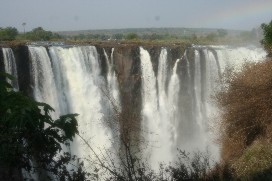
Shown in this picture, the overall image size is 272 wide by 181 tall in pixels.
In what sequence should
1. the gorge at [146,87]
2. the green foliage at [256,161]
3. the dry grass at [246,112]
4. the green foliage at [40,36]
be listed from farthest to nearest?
the green foliage at [40,36], the gorge at [146,87], the dry grass at [246,112], the green foliage at [256,161]

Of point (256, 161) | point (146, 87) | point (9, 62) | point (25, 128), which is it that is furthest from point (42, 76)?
point (25, 128)

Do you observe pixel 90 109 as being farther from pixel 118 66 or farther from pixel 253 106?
pixel 253 106

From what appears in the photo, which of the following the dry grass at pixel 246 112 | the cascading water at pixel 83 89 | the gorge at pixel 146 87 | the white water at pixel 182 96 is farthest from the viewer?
the white water at pixel 182 96

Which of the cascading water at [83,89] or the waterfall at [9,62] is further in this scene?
the cascading water at [83,89]

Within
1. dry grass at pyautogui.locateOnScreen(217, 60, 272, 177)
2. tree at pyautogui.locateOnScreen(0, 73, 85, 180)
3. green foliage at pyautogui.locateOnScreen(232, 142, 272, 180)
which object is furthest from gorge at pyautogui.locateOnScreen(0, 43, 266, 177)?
tree at pyautogui.locateOnScreen(0, 73, 85, 180)

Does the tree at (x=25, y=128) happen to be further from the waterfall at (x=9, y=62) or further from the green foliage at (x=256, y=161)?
the waterfall at (x=9, y=62)

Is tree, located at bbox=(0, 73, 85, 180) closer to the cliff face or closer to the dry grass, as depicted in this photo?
the dry grass

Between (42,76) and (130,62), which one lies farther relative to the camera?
(130,62)

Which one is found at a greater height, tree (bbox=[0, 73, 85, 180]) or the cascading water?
tree (bbox=[0, 73, 85, 180])

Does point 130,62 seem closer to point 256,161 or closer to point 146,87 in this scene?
point 146,87

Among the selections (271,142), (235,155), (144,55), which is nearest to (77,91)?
(144,55)

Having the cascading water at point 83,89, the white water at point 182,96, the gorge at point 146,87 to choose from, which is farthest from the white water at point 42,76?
the white water at point 182,96
